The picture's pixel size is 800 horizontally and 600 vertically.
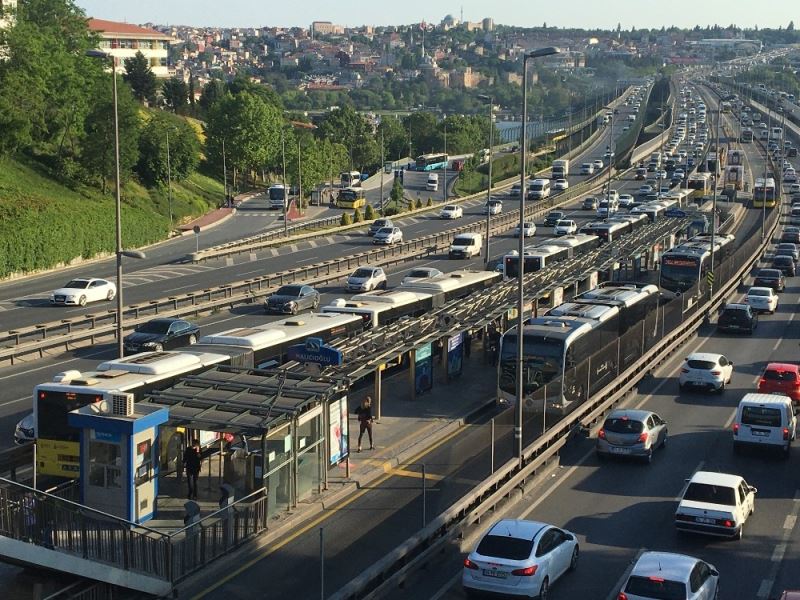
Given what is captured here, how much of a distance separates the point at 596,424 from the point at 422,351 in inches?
190

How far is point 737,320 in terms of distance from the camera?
44.0 meters

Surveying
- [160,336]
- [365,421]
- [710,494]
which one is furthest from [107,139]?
[710,494]

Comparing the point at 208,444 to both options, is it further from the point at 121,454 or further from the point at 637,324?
the point at 637,324

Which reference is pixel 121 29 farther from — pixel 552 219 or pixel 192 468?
pixel 192 468

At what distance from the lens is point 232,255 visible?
6334 centimetres

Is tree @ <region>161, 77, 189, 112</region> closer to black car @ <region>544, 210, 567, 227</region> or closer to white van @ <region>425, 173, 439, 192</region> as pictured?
white van @ <region>425, 173, 439, 192</region>

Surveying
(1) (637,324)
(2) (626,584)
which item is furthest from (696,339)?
(2) (626,584)

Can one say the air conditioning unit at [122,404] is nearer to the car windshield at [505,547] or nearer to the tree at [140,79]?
the car windshield at [505,547]

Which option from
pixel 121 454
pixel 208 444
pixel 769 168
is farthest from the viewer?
pixel 769 168

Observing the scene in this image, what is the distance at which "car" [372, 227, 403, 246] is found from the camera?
68375 mm

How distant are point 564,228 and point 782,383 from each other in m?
42.0

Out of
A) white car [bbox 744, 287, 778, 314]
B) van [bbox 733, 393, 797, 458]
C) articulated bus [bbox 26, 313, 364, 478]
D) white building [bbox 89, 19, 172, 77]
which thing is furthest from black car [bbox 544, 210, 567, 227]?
white building [bbox 89, 19, 172, 77]

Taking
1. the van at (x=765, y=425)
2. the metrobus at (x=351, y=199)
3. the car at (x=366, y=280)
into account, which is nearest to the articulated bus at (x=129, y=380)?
the van at (x=765, y=425)

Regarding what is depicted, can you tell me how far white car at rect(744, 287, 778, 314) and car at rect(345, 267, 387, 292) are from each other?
15.7m
